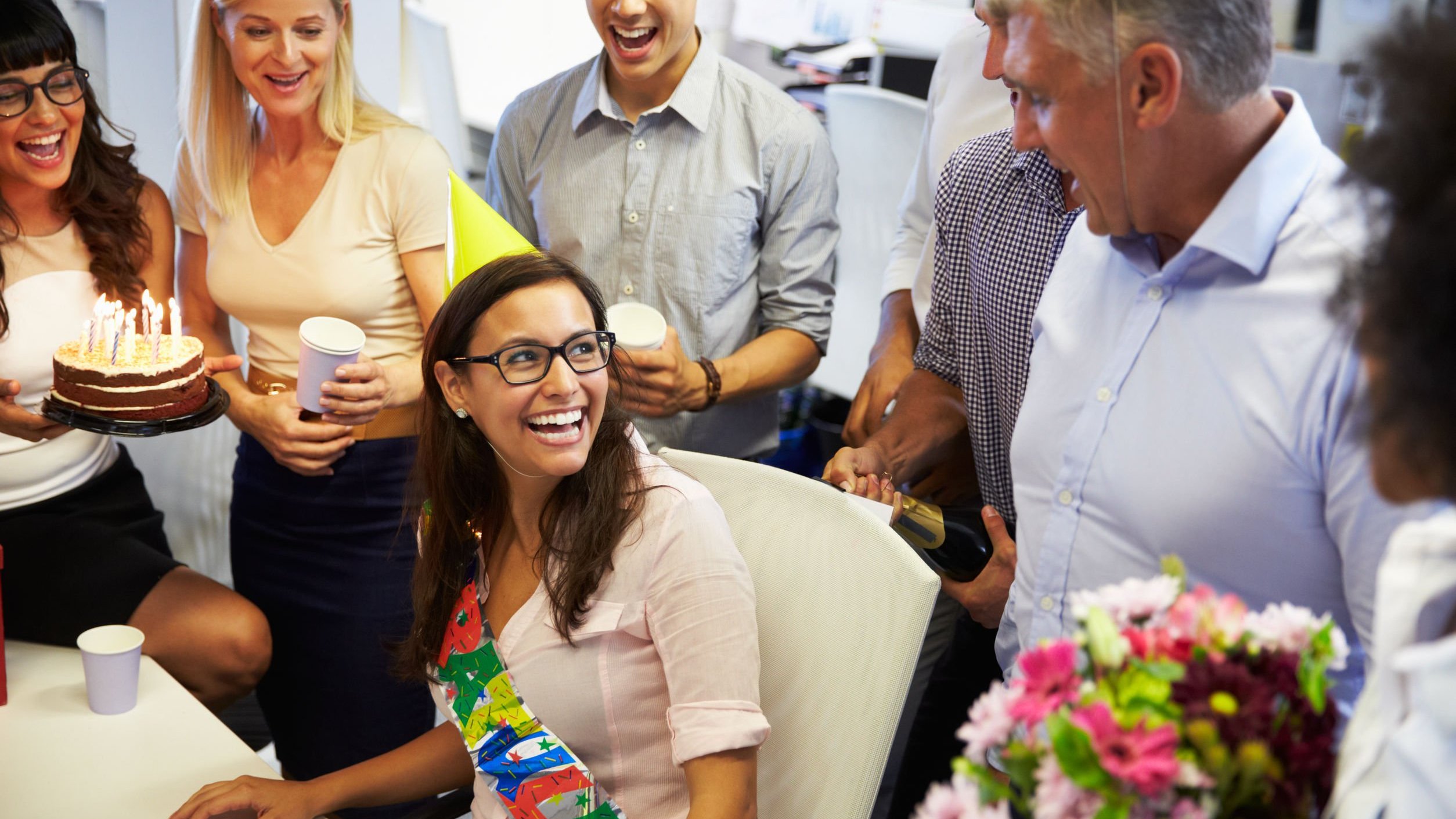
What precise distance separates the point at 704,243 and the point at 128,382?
962 millimetres

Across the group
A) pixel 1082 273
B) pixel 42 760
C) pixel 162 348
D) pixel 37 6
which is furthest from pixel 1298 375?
pixel 37 6

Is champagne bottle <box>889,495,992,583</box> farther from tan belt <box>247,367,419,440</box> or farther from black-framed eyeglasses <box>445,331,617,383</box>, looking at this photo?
tan belt <box>247,367,419,440</box>

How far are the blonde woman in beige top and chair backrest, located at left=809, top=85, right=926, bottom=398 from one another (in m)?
1.41

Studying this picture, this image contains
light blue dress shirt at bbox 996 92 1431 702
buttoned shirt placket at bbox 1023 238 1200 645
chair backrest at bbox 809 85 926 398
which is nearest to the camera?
light blue dress shirt at bbox 996 92 1431 702

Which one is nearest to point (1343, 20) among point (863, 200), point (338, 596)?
point (863, 200)

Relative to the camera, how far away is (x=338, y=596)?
2123 mm

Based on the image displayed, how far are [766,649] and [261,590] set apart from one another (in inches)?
43.2

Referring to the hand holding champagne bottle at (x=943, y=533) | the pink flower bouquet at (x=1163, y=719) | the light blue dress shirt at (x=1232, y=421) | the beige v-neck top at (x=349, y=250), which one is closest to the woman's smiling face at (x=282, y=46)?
the beige v-neck top at (x=349, y=250)

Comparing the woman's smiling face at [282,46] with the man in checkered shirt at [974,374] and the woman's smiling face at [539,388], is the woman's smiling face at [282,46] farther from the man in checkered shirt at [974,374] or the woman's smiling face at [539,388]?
the man in checkered shirt at [974,374]

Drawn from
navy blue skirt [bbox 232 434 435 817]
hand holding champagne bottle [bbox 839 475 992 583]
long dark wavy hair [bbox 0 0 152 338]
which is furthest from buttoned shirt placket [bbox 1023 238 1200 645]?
long dark wavy hair [bbox 0 0 152 338]

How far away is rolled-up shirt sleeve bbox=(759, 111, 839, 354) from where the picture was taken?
6.98 feet

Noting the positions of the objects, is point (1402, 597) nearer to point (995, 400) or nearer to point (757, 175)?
point (995, 400)

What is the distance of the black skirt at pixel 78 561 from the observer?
1.84 m

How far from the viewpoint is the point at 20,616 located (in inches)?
72.4
